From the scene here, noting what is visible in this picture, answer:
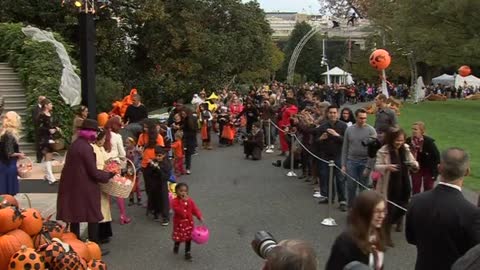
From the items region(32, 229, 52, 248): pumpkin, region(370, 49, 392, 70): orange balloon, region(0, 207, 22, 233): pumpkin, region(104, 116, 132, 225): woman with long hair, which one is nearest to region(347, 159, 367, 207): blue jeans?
region(104, 116, 132, 225): woman with long hair

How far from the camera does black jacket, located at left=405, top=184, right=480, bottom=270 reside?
4051 millimetres

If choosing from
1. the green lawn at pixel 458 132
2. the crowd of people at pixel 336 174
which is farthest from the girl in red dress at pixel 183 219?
the green lawn at pixel 458 132

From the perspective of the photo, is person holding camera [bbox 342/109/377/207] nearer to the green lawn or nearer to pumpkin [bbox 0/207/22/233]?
the green lawn

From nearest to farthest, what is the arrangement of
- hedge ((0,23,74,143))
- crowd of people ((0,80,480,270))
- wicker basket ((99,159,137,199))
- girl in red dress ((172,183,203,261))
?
1. crowd of people ((0,80,480,270))
2. girl in red dress ((172,183,203,261))
3. wicker basket ((99,159,137,199))
4. hedge ((0,23,74,143))

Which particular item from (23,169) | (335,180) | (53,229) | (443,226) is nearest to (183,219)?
(53,229)

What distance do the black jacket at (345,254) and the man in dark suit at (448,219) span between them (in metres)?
0.83

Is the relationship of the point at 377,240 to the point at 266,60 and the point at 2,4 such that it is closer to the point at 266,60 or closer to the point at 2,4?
the point at 2,4

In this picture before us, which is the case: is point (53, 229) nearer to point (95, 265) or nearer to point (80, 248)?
point (80, 248)

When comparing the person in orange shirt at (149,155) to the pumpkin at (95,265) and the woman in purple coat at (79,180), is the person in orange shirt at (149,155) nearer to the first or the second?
the woman in purple coat at (79,180)

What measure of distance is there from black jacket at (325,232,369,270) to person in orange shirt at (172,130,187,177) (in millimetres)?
10162

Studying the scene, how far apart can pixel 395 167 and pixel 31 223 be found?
15.4 ft

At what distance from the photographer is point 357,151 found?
9359mm

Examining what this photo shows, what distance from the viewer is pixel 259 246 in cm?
315

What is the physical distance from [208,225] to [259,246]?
19.9ft
